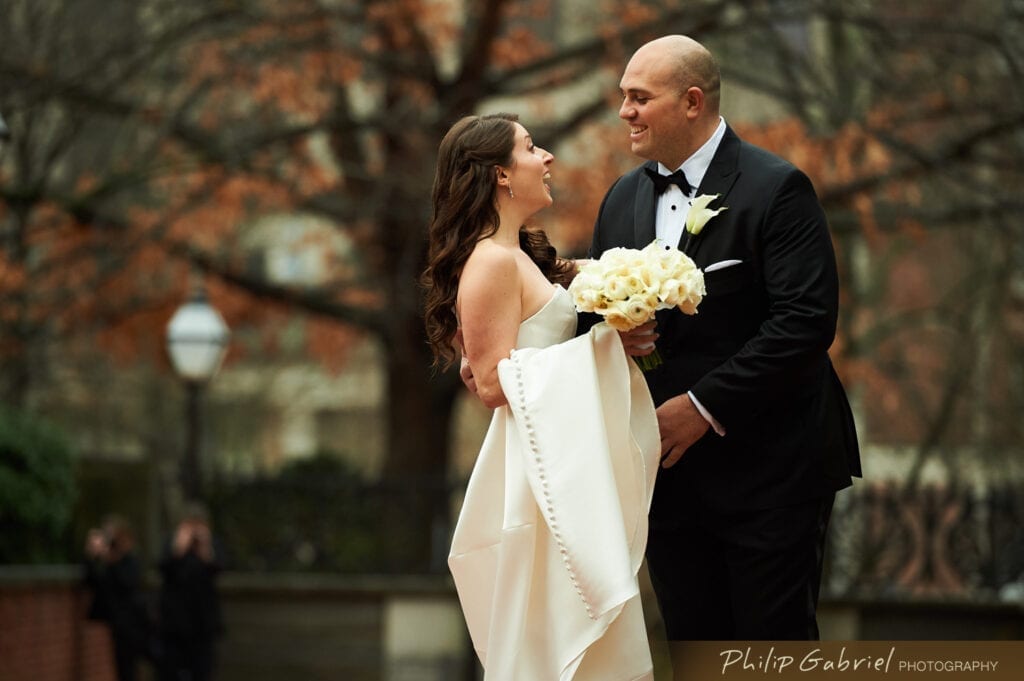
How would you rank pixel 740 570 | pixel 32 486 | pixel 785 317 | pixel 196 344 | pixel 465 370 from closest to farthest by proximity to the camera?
pixel 785 317 < pixel 740 570 < pixel 465 370 < pixel 32 486 < pixel 196 344

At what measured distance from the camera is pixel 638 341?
17.6ft

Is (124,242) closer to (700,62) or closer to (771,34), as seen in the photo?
(771,34)

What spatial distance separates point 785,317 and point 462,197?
1148 millimetres

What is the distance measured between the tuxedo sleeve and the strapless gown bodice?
494 millimetres

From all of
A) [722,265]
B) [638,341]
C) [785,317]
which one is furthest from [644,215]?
[785,317]

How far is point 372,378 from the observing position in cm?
4872

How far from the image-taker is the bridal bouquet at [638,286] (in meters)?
5.11

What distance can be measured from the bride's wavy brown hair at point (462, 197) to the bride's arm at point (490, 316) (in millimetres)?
172

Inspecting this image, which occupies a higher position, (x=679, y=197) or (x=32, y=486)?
(x=679, y=197)

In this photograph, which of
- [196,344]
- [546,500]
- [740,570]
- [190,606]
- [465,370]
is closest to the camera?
[546,500]

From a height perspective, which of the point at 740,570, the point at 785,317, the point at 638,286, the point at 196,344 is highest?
the point at 638,286

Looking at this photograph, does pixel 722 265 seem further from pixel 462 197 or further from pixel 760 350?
pixel 462 197

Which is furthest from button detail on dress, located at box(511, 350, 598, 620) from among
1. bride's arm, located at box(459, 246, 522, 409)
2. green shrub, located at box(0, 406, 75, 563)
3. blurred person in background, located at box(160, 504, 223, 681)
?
blurred person in background, located at box(160, 504, 223, 681)

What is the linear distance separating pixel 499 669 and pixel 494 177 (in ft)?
5.27
